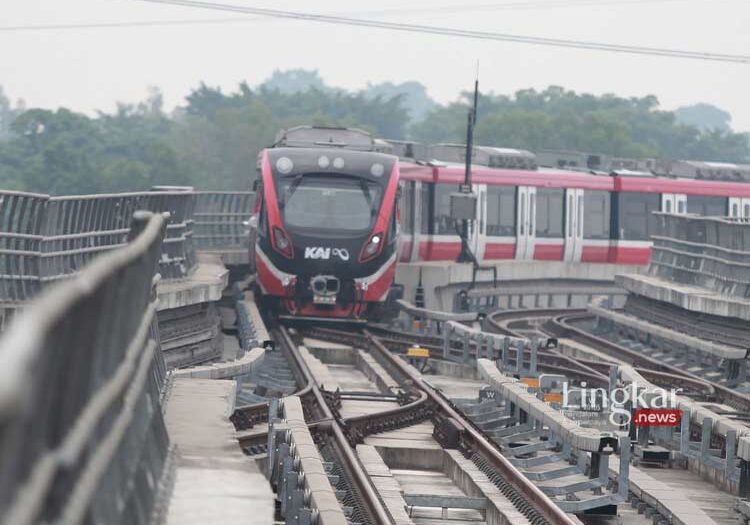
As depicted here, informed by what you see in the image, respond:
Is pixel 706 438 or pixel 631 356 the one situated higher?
pixel 706 438

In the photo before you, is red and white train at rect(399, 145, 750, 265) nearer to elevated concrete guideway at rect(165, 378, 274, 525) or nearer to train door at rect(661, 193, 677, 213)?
train door at rect(661, 193, 677, 213)

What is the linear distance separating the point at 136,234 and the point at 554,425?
6.86 m

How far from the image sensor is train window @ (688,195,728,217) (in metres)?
37.2

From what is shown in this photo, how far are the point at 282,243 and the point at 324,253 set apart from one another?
678 millimetres

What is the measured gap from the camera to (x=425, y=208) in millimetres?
32938

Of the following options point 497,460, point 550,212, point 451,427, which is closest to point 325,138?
point 550,212

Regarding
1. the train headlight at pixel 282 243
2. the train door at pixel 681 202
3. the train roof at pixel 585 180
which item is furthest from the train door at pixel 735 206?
the train headlight at pixel 282 243

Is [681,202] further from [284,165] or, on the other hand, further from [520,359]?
[520,359]

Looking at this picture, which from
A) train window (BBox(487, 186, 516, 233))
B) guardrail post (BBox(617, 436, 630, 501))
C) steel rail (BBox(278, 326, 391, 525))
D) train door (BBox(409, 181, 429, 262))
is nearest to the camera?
steel rail (BBox(278, 326, 391, 525))

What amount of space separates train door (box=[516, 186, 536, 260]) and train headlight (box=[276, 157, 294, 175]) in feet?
34.8

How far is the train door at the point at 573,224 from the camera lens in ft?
118

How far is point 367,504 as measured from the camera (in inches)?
A: 425

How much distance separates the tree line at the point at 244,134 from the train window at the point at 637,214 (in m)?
60.5

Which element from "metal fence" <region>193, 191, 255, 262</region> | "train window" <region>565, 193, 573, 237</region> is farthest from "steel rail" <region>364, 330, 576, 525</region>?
"train window" <region>565, 193, 573, 237</region>
